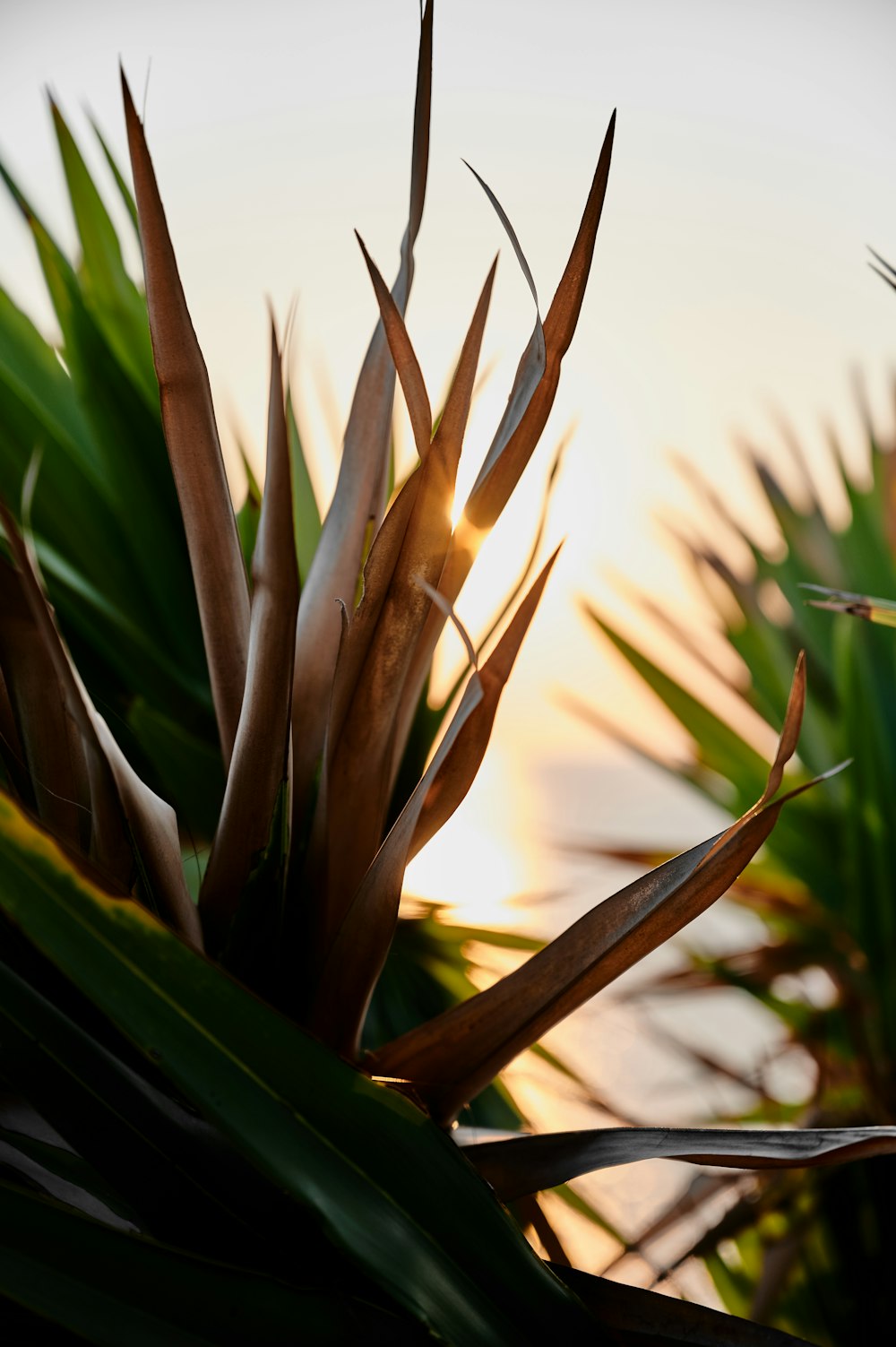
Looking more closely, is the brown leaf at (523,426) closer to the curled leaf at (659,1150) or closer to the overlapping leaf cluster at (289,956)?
the overlapping leaf cluster at (289,956)

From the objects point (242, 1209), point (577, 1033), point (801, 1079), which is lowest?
point (801, 1079)

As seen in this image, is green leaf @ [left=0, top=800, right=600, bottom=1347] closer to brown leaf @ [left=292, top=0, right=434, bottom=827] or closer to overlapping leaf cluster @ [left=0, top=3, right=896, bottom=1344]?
overlapping leaf cluster @ [left=0, top=3, right=896, bottom=1344]

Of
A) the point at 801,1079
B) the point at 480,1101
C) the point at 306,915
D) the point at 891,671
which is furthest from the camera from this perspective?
the point at 801,1079

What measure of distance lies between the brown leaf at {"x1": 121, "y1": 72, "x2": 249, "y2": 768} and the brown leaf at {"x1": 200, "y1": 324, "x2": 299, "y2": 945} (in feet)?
0.10

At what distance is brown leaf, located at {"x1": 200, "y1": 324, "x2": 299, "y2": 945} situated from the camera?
0.88ft

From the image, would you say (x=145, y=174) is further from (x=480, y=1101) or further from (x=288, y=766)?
(x=480, y=1101)

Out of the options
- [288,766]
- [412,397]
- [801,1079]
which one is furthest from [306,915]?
[801,1079]

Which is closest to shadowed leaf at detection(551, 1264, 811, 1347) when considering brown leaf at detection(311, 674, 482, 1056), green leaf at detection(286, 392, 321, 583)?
brown leaf at detection(311, 674, 482, 1056)

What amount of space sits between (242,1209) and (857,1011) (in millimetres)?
697

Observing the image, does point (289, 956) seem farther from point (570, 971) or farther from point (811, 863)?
point (811, 863)

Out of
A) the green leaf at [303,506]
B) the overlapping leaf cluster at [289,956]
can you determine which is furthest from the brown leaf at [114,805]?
the green leaf at [303,506]

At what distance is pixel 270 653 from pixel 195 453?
0.08 metres

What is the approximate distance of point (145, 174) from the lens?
0.87ft

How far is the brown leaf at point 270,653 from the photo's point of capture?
0.88ft
